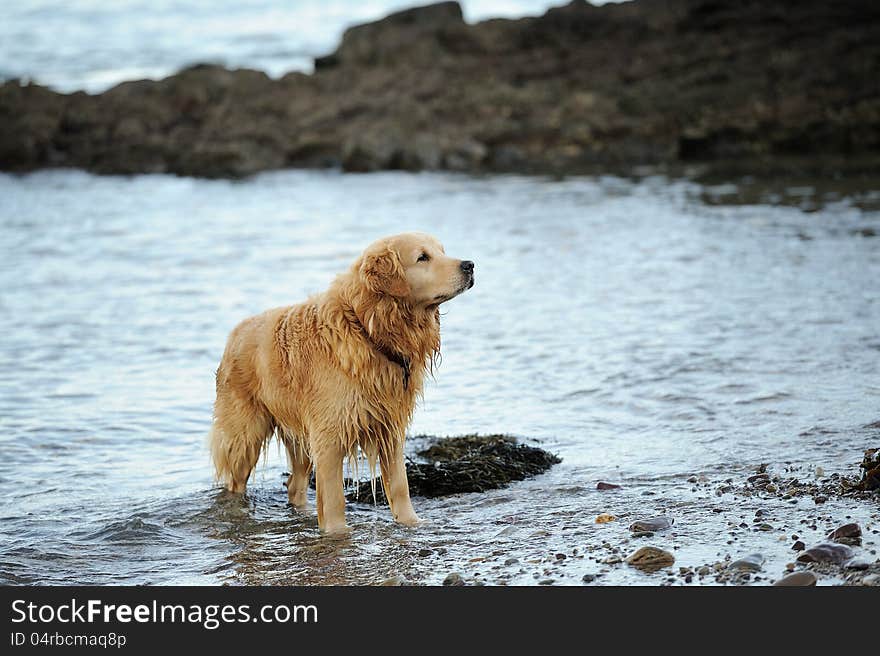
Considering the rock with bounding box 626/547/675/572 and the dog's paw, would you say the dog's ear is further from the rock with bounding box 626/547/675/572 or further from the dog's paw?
the rock with bounding box 626/547/675/572

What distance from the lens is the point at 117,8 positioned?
7056cm

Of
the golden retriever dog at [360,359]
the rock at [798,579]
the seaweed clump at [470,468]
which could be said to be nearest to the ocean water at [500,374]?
the seaweed clump at [470,468]

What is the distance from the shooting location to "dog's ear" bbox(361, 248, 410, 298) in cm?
661

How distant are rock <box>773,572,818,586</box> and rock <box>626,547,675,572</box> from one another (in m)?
0.67

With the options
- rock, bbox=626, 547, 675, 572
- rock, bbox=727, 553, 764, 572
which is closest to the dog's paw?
rock, bbox=626, 547, 675, 572

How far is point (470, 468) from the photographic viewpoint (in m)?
8.14

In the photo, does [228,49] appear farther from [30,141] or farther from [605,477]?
[605,477]

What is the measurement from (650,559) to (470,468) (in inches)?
96.4

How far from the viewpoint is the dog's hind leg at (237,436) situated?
7.71 m

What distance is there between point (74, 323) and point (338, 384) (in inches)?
373

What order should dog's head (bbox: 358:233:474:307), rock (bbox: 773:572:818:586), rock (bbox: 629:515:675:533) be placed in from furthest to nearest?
dog's head (bbox: 358:233:474:307) < rock (bbox: 629:515:675:533) < rock (bbox: 773:572:818:586)

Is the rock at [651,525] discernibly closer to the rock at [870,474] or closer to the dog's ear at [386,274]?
the rock at [870,474]

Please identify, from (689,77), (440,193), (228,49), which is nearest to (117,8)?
(228,49)

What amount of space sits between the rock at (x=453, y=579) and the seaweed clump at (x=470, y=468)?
1824 millimetres
